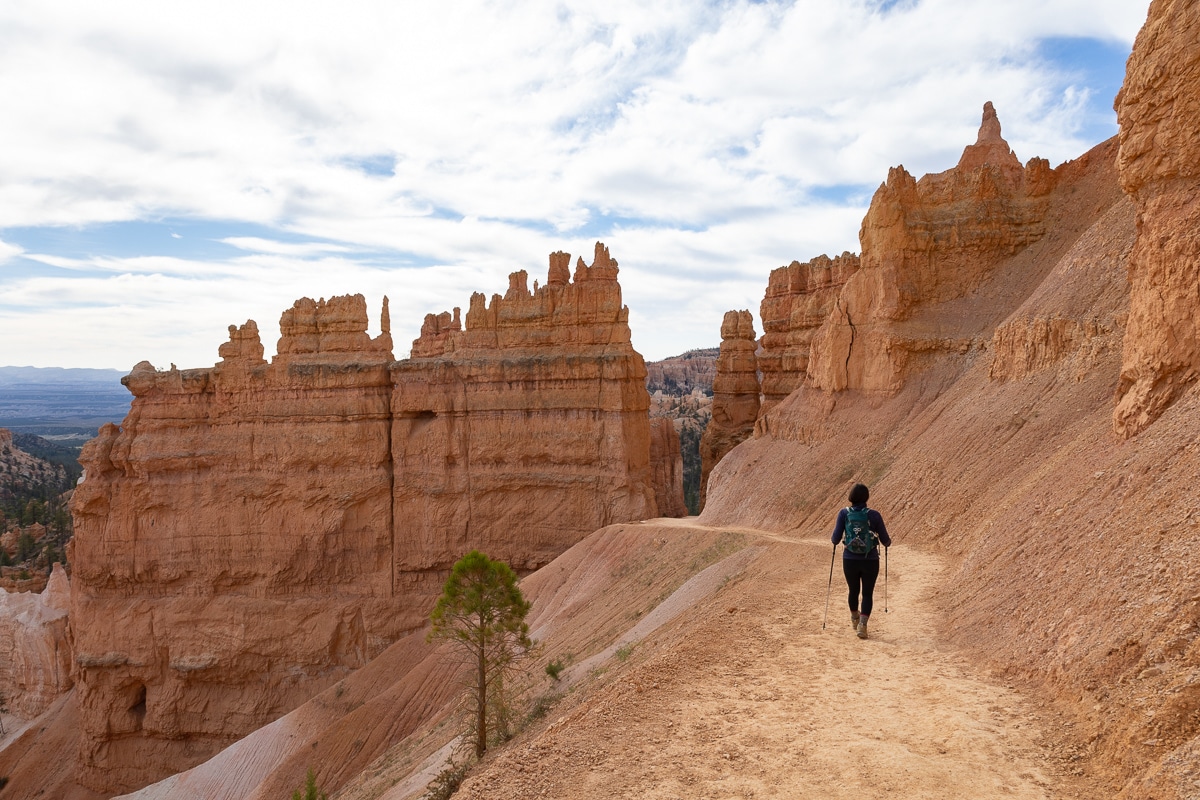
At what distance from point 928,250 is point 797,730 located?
70.9ft

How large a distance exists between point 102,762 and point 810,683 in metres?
40.1

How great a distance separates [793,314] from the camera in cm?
3969

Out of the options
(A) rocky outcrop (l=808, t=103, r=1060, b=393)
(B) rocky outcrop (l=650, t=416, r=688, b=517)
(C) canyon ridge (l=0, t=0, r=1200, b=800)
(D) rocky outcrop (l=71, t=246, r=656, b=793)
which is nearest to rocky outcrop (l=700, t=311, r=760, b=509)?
(C) canyon ridge (l=0, t=0, r=1200, b=800)

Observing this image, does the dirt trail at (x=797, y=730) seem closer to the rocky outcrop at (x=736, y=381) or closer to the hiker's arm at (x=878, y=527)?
the hiker's arm at (x=878, y=527)

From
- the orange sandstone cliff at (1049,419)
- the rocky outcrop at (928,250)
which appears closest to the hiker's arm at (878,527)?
the orange sandstone cliff at (1049,419)

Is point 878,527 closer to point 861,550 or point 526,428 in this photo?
point 861,550

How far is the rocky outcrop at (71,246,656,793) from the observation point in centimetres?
3412

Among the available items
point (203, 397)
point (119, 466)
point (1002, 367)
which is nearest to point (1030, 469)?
point (1002, 367)

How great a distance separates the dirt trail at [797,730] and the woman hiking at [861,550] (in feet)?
1.37

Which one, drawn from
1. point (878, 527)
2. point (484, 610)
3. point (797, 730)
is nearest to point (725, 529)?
point (484, 610)

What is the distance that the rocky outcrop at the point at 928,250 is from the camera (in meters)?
24.8

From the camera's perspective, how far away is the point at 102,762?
36.2 m

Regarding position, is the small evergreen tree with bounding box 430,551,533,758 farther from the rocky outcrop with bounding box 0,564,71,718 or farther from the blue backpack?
the rocky outcrop with bounding box 0,564,71,718

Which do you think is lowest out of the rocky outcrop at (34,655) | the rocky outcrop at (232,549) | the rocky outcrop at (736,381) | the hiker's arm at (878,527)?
the rocky outcrop at (34,655)
